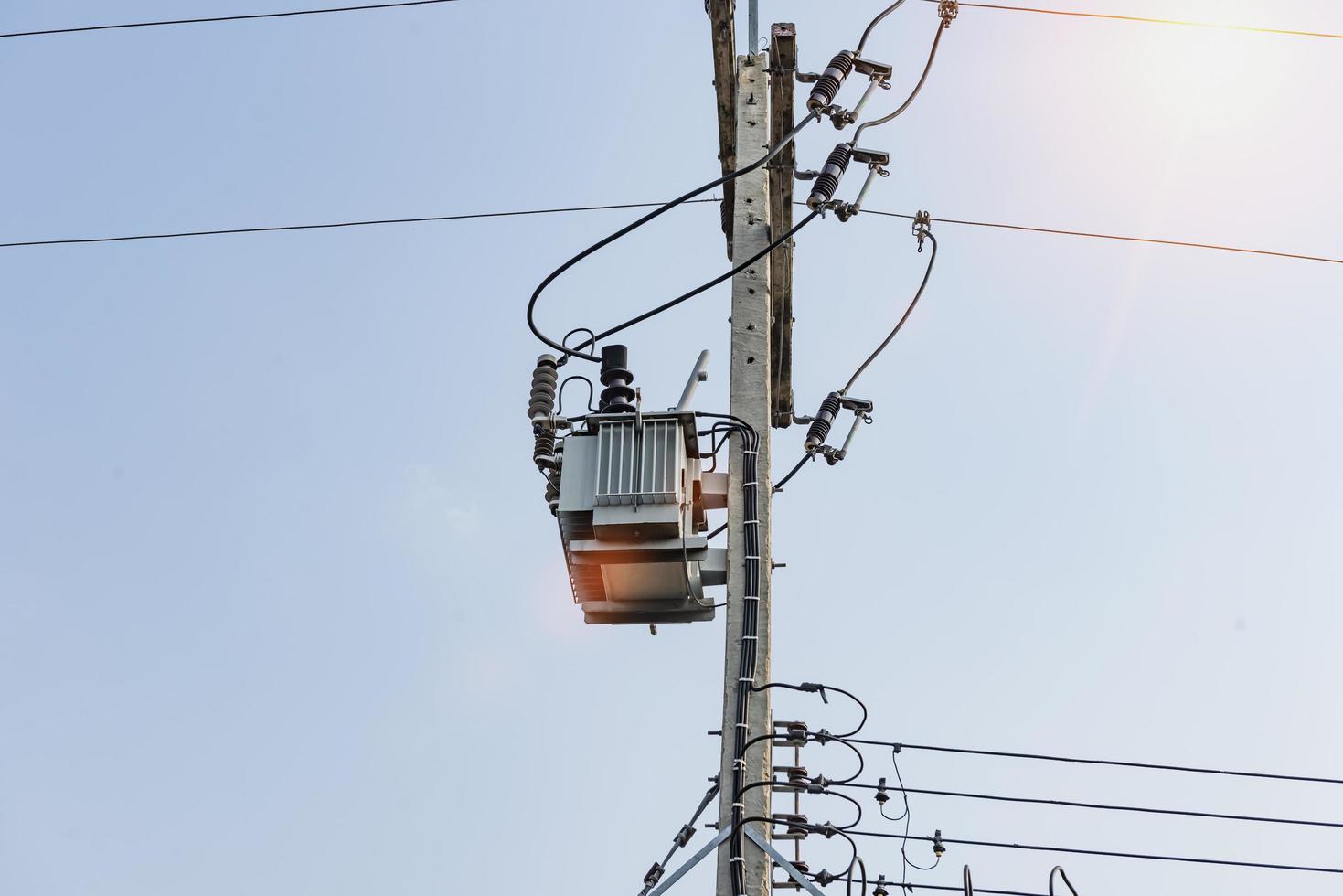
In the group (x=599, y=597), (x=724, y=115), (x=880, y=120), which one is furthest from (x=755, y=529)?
(x=724, y=115)

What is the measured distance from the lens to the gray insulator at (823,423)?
769 cm

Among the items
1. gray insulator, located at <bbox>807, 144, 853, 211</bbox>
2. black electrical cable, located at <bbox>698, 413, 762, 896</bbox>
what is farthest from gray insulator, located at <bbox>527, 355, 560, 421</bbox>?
gray insulator, located at <bbox>807, 144, 853, 211</bbox>

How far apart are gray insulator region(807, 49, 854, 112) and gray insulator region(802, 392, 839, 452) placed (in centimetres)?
151

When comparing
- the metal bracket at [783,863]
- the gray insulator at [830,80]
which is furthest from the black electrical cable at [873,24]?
the metal bracket at [783,863]

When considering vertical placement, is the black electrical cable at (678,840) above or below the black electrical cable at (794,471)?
below

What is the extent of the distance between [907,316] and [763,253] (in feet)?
6.27

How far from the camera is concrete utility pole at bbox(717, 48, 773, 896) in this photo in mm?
5480

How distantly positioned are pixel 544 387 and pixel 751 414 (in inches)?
34.8

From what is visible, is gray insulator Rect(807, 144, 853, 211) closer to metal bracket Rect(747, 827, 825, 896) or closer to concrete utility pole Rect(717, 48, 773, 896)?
concrete utility pole Rect(717, 48, 773, 896)

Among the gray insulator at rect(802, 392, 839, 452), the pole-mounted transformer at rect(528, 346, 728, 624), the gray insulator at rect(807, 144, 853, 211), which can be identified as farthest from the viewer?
the gray insulator at rect(802, 392, 839, 452)

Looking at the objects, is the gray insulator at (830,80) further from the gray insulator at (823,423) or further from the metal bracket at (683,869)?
the metal bracket at (683,869)

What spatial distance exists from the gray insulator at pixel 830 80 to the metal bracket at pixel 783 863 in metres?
3.44

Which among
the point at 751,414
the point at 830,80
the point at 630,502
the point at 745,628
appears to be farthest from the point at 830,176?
the point at 745,628

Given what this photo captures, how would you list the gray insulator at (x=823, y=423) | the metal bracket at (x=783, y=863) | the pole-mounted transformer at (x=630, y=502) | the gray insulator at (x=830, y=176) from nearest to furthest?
1. the metal bracket at (x=783, y=863)
2. the pole-mounted transformer at (x=630, y=502)
3. the gray insulator at (x=830, y=176)
4. the gray insulator at (x=823, y=423)
